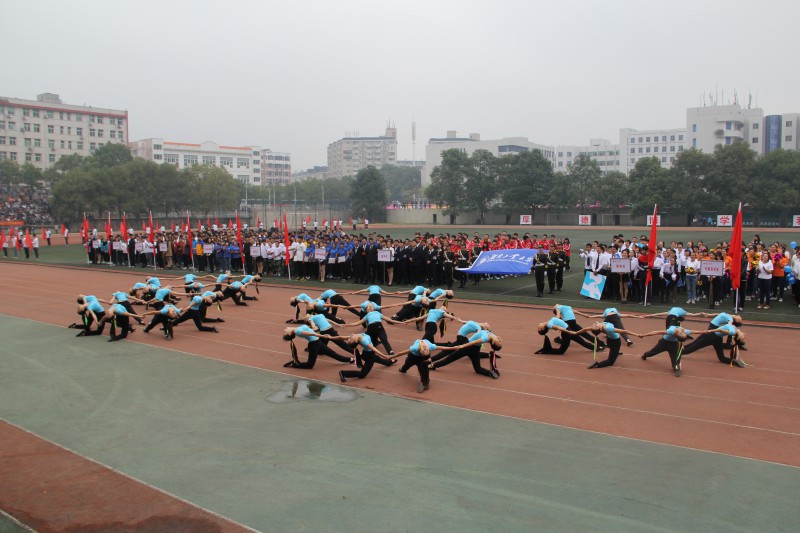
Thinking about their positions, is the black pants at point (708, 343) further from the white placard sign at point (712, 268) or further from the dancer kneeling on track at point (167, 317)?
the dancer kneeling on track at point (167, 317)

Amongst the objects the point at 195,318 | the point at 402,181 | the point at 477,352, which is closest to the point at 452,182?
the point at 195,318

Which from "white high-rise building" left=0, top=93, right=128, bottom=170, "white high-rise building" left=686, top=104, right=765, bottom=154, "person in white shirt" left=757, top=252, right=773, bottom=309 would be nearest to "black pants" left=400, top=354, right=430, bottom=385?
"person in white shirt" left=757, top=252, right=773, bottom=309

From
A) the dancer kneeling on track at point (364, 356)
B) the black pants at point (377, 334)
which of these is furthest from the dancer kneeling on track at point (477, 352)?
the black pants at point (377, 334)

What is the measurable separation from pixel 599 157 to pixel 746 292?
117329 mm

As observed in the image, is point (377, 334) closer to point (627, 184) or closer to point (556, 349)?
point (556, 349)

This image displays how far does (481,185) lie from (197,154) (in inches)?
2746

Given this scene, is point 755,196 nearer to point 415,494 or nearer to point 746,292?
point 746,292

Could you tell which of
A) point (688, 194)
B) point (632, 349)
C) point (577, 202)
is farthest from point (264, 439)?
point (577, 202)

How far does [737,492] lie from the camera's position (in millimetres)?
6469

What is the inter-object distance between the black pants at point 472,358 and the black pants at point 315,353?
2.00 metres

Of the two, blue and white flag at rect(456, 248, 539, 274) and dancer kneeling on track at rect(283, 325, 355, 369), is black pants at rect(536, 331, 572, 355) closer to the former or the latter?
dancer kneeling on track at rect(283, 325, 355, 369)

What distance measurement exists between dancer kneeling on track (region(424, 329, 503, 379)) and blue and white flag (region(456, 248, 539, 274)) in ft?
30.5

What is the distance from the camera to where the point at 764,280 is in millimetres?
16578

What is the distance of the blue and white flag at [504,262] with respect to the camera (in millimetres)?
20297
